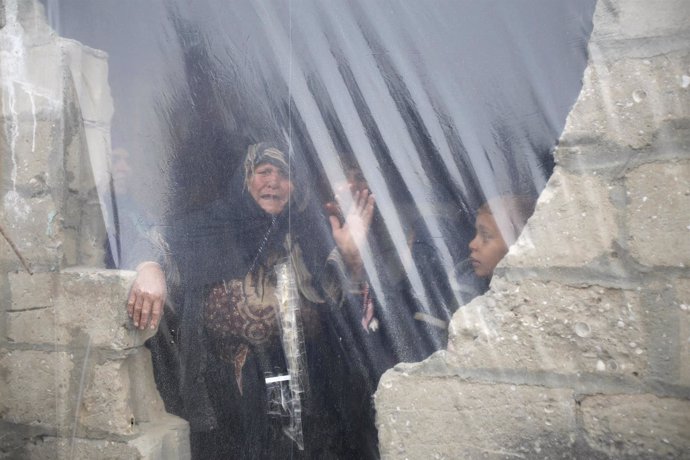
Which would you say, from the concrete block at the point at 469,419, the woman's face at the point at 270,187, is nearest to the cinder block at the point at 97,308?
the woman's face at the point at 270,187

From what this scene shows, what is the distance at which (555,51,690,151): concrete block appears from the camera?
133 cm

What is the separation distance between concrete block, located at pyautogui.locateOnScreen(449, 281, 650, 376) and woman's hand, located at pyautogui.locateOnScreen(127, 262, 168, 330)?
42.5 inches

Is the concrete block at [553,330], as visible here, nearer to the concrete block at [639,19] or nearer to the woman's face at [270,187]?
the concrete block at [639,19]

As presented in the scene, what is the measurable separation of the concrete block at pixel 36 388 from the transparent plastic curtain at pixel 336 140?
355 mm

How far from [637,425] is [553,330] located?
280mm

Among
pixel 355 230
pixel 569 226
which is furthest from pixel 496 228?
pixel 355 230

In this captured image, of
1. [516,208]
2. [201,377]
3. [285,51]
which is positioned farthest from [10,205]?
[516,208]

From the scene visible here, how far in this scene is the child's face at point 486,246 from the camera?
1558 mm

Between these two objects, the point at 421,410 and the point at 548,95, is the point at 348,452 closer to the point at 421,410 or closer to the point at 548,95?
the point at 421,410

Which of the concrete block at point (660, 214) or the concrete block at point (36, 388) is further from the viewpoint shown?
the concrete block at point (36, 388)

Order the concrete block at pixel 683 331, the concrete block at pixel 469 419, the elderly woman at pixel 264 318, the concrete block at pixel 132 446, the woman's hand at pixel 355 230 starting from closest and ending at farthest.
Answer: the concrete block at pixel 683 331 < the concrete block at pixel 469 419 < the woman's hand at pixel 355 230 < the elderly woman at pixel 264 318 < the concrete block at pixel 132 446

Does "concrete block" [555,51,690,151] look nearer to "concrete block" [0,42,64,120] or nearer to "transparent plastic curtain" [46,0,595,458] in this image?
"transparent plastic curtain" [46,0,595,458]

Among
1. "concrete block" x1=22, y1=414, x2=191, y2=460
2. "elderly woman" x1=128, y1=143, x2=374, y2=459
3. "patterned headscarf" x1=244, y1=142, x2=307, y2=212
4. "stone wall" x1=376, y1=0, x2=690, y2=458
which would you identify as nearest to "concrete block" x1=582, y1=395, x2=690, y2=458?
"stone wall" x1=376, y1=0, x2=690, y2=458

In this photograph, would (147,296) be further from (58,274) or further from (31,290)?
(31,290)
